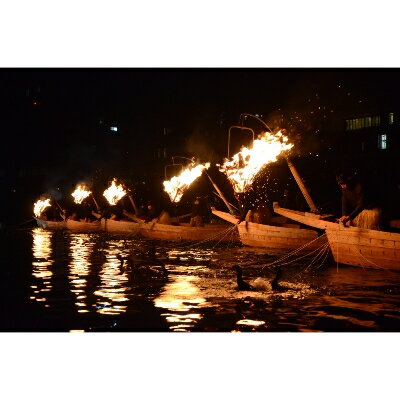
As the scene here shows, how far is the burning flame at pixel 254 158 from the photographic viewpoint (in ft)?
66.5

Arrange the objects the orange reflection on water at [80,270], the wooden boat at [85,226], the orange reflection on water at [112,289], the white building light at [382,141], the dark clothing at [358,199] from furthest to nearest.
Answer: the wooden boat at [85,226], the white building light at [382,141], the dark clothing at [358,199], the orange reflection on water at [80,270], the orange reflection on water at [112,289]

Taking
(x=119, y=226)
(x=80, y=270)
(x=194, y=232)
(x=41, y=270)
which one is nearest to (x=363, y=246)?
(x=80, y=270)

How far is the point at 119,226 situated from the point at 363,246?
Result: 2117cm

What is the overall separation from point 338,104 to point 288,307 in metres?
27.8

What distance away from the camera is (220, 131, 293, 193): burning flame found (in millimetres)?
20266

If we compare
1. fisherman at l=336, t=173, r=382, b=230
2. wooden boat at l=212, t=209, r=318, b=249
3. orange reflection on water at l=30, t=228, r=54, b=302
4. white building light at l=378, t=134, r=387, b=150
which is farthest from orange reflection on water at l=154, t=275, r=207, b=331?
white building light at l=378, t=134, r=387, b=150

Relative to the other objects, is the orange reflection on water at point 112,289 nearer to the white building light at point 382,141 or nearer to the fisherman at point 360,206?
the fisherman at point 360,206

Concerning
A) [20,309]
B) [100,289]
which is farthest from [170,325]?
[100,289]

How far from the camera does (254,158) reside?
70.3 feet

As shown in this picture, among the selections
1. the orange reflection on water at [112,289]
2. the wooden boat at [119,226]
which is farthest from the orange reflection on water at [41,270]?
the wooden boat at [119,226]

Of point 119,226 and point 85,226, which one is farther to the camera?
point 85,226

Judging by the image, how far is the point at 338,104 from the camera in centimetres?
3775

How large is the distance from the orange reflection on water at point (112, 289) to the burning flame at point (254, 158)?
17.0ft

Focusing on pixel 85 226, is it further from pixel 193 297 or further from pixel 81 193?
pixel 193 297
